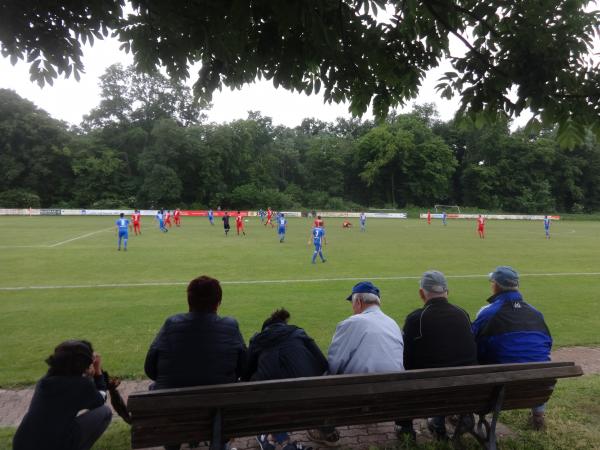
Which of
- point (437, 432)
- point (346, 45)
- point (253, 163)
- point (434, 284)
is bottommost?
point (437, 432)

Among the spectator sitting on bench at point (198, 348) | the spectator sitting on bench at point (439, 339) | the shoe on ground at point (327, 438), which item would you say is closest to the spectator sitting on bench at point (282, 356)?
the spectator sitting on bench at point (198, 348)

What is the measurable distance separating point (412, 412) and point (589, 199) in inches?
3753

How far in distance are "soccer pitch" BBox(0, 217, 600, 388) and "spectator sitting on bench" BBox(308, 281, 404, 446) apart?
3364 mm

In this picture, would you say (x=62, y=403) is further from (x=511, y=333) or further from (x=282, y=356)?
(x=511, y=333)

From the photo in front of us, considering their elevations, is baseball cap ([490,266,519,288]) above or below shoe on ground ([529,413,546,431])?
above

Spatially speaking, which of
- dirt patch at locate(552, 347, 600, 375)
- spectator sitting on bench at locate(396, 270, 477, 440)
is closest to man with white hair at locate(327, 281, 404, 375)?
spectator sitting on bench at locate(396, 270, 477, 440)

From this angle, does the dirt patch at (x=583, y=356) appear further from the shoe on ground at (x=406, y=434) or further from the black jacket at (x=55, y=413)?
the black jacket at (x=55, y=413)

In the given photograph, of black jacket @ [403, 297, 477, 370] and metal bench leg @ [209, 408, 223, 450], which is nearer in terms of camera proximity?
metal bench leg @ [209, 408, 223, 450]

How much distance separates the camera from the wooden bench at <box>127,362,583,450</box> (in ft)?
9.72

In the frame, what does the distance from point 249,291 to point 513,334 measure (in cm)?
763

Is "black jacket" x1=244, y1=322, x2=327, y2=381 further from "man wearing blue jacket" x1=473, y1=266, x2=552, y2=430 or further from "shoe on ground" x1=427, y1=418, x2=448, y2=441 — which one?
"man wearing blue jacket" x1=473, y1=266, x2=552, y2=430

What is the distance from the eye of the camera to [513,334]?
416 cm

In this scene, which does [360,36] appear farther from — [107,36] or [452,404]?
[452,404]

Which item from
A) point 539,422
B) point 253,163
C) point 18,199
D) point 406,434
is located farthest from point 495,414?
point 253,163
